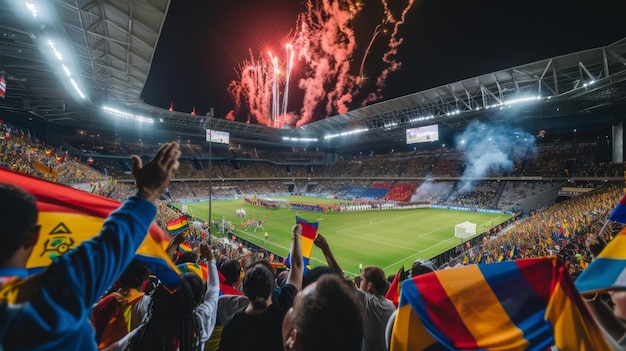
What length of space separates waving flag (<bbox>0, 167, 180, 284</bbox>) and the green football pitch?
13884 mm

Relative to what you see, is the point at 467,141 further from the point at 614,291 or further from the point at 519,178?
the point at 614,291

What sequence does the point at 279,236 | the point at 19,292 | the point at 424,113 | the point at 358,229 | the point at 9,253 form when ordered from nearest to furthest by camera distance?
1. the point at 19,292
2. the point at 9,253
3. the point at 279,236
4. the point at 358,229
5. the point at 424,113

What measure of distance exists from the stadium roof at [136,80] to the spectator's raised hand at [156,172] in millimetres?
17523

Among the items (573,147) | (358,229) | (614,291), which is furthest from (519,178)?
(614,291)

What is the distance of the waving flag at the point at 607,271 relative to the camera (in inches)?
92.2

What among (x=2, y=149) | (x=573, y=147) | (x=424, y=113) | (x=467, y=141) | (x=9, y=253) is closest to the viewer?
(x=9, y=253)

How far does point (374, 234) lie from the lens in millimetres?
23891

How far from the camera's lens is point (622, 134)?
3089cm

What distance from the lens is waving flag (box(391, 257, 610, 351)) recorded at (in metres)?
2.02

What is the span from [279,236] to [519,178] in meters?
36.7

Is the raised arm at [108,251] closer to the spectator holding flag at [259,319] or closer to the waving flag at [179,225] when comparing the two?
the spectator holding flag at [259,319]

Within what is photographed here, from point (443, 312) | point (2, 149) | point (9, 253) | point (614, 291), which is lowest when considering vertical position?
point (443, 312)

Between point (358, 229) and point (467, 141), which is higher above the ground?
point (467, 141)

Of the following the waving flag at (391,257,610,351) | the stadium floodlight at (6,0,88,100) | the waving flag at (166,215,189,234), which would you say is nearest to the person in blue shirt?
the waving flag at (391,257,610,351)
